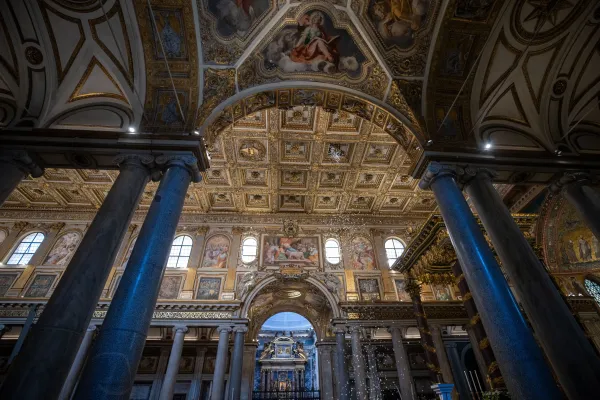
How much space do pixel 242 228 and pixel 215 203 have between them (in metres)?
1.97

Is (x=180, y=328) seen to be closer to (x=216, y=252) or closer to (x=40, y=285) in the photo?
(x=216, y=252)

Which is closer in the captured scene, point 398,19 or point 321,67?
point 398,19

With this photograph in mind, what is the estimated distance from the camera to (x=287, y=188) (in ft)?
46.5

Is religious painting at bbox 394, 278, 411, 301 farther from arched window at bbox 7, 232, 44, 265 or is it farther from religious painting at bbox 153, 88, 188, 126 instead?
arched window at bbox 7, 232, 44, 265

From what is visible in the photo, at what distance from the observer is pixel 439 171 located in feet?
20.7

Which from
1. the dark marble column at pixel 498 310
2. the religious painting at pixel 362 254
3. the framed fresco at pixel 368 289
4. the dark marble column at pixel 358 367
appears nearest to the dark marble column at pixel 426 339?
the framed fresco at pixel 368 289

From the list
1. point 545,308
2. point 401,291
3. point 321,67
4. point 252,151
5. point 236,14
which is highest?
point 252,151

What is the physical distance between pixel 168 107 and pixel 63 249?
12.0 meters

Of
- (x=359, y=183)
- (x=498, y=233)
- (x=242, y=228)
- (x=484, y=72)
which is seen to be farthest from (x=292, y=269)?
(x=484, y=72)

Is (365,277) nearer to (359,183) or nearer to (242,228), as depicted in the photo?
(359,183)

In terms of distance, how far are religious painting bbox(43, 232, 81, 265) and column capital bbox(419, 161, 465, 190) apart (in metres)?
16.0

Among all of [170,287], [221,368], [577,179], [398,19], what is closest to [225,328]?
[221,368]

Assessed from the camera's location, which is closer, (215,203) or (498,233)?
(498,233)

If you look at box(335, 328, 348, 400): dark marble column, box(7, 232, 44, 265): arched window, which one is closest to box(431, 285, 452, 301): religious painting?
box(335, 328, 348, 400): dark marble column
